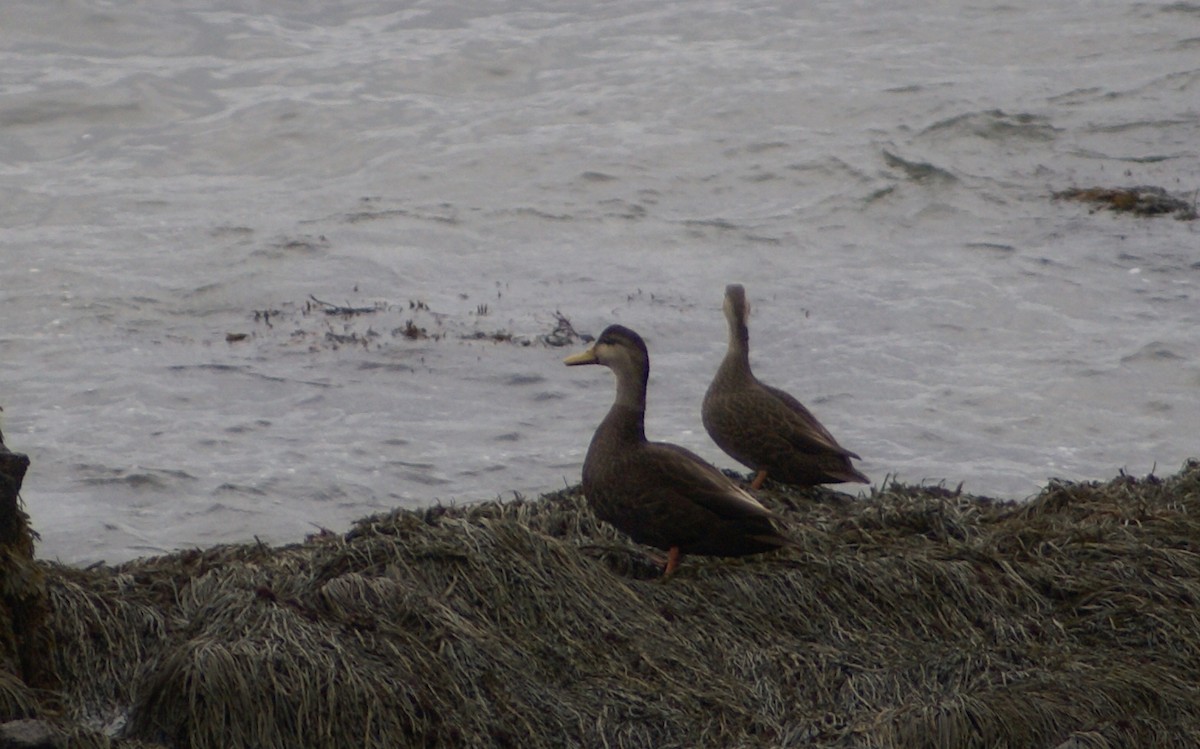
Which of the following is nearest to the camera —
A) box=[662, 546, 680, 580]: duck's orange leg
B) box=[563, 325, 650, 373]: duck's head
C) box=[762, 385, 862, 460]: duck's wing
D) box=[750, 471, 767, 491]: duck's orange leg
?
box=[662, 546, 680, 580]: duck's orange leg

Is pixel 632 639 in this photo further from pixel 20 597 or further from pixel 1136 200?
pixel 1136 200

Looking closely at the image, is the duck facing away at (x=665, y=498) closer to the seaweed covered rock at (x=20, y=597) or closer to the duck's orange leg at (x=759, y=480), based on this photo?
the duck's orange leg at (x=759, y=480)

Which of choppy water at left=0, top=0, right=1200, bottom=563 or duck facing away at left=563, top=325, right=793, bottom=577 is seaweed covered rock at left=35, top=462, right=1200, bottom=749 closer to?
duck facing away at left=563, top=325, right=793, bottom=577

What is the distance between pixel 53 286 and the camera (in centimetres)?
1191

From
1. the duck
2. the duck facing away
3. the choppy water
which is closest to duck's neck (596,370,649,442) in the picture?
the duck facing away

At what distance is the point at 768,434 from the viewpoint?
258 inches

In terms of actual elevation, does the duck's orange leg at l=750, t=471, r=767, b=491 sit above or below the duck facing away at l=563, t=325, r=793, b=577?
below

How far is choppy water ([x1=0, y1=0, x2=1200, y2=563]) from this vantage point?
912cm

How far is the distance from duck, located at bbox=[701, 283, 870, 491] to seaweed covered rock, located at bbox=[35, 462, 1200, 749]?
699 millimetres

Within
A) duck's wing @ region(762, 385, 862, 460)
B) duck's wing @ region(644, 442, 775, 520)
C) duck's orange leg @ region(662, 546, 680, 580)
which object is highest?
duck's wing @ region(644, 442, 775, 520)

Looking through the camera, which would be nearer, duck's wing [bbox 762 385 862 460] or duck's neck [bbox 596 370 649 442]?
duck's neck [bbox 596 370 649 442]

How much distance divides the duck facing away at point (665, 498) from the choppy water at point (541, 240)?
2.18m

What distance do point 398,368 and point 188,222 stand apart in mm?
4508

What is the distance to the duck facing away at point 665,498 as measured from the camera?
537cm
